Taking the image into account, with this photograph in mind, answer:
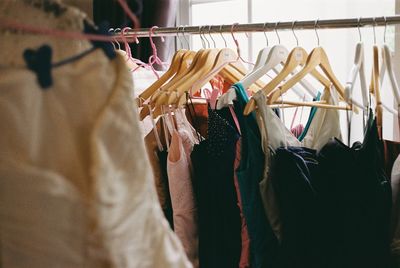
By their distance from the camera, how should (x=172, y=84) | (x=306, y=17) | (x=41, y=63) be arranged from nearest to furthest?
(x=41, y=63) < (x=172, y=84) < (x=306, y=17)

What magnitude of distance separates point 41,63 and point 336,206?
0.55 metres

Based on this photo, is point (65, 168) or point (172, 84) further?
point (172, 84)

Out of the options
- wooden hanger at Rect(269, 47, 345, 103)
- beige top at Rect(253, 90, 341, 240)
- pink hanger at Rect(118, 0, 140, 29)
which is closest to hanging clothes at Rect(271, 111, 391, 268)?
beige top at Rect(253, 90, 341, 240)

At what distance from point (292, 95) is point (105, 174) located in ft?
3.63

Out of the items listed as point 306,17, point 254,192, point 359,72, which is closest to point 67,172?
point 254,192

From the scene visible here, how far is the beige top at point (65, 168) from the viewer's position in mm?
395

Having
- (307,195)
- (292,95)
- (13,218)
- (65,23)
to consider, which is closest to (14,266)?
(13,218)

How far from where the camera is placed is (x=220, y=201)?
90cm

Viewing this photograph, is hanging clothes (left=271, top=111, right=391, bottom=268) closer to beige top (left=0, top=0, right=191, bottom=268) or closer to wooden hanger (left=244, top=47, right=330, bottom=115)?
wooden hanger (left=244, top=47, right=330, bottom=115)

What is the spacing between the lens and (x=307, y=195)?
30.8 inches

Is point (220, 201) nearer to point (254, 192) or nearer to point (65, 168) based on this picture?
point (254, 192)

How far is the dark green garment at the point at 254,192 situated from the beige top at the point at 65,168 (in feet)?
1.49

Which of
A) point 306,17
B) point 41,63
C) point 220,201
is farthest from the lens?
point 306,17

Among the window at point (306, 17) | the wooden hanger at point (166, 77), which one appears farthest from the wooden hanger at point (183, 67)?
the window at point (306, 17)
